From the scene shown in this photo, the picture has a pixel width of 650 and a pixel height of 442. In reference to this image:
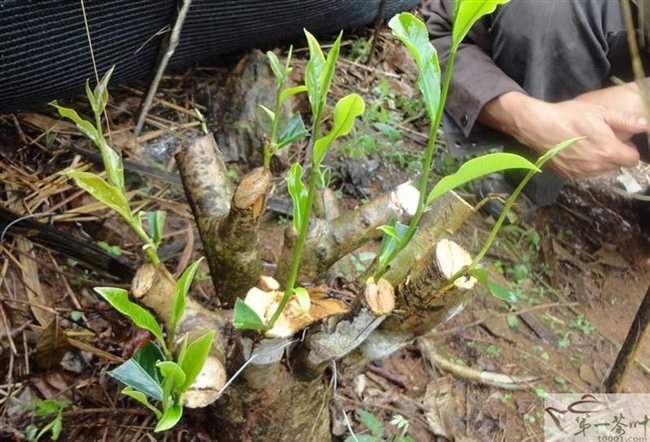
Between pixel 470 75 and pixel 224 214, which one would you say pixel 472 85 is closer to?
pixel 470 75

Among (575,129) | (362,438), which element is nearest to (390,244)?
(362,438)

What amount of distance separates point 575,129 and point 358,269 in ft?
2.44

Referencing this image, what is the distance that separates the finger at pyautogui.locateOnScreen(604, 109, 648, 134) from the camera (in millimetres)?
1553

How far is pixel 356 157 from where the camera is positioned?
1941mm

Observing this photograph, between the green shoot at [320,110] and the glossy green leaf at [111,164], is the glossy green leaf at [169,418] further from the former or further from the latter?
the glossy green leaf at [111,164]

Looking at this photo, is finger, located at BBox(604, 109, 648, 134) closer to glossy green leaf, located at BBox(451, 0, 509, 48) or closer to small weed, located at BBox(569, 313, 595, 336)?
small weed, located at BBox(569, 313, 595, 336)

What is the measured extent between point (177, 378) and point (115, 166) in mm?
314

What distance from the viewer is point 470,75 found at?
1.78 m

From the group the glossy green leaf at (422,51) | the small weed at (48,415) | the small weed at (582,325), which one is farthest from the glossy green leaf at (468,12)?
the small weed at (582,325)

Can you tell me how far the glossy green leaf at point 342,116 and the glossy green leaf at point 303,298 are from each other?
0.72 ft

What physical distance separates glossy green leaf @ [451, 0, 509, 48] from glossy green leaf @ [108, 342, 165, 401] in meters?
0.57

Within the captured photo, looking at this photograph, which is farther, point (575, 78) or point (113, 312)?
point (575, 78)

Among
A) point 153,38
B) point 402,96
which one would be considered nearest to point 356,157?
point 402,96

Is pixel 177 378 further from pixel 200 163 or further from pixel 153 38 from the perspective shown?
pixel 153 38
